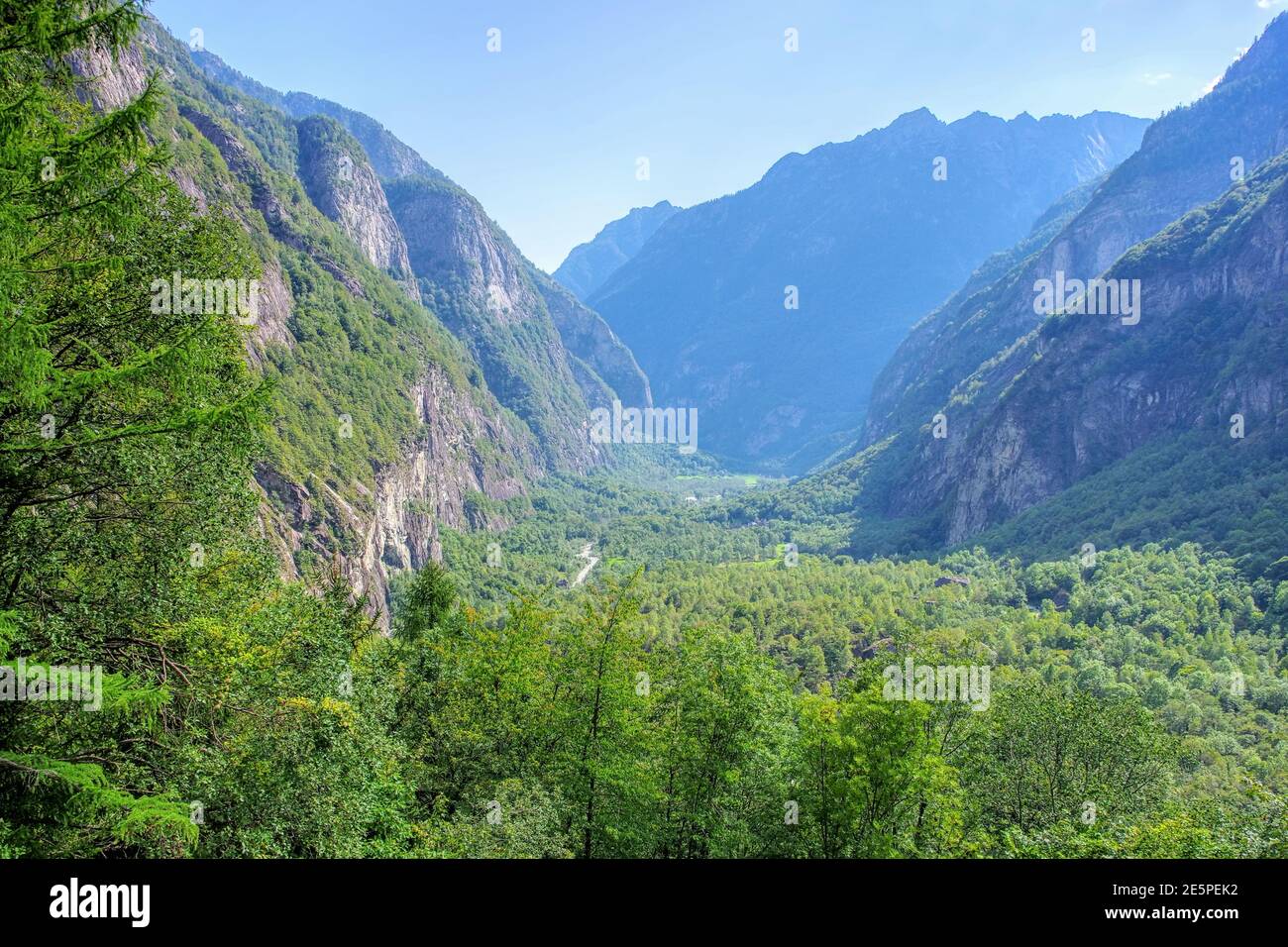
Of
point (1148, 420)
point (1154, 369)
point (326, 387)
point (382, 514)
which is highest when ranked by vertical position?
point (1154, 369)

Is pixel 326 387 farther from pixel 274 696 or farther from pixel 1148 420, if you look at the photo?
pixel 1148 420

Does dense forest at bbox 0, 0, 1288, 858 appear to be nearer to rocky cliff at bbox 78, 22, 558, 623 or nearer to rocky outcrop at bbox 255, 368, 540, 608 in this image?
rocky outcrop at bbox 255, 368, 540, 608

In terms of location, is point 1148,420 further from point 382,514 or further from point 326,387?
point 326,387

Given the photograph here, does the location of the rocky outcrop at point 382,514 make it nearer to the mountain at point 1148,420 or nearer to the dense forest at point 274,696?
Answer: the dense forest at point 274,696

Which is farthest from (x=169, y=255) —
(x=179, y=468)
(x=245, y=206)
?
(x=245, y=206)

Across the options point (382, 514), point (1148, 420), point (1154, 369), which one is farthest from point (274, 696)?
point (1154, 369)

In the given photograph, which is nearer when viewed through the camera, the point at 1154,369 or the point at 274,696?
the point at 274,696

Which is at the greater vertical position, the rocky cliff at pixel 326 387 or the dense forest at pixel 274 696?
the rocky cliff at pixel 326 387

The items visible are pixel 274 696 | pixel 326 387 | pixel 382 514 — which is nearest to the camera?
pixel 274 696

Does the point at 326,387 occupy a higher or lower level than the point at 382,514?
higher

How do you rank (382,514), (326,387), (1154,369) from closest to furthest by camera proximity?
(382,514) < (326,387) < (1154,369)

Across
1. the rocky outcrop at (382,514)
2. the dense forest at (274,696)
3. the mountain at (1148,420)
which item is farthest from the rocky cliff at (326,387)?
the mountain at (1148,420)
